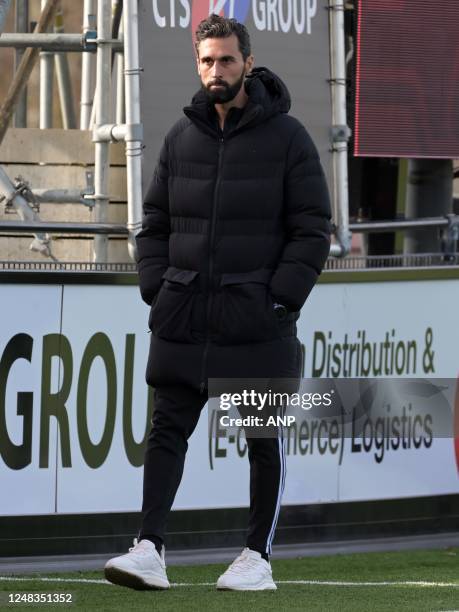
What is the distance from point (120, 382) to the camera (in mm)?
6910

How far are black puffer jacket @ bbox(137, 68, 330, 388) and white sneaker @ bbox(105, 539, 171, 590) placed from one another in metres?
0.58

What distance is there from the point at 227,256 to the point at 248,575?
1.07 meters

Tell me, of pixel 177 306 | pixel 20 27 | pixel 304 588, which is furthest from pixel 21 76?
pixel 304 588

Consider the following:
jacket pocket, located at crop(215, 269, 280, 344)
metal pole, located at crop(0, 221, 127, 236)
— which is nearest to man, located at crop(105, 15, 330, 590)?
jacket pocket, located at crop(215, 269, 280, 344)

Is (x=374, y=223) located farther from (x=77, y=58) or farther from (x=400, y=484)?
(x=77, y=58)

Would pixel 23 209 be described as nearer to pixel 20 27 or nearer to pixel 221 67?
pixel 20 27

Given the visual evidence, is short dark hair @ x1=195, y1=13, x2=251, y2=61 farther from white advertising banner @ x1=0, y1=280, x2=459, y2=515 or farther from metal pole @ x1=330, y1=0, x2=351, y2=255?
metal pole @ x1=330, y1=0, x2=351, y2=255

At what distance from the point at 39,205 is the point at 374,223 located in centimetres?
157

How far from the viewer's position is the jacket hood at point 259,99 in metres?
5.59

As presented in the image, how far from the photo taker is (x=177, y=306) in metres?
5.57

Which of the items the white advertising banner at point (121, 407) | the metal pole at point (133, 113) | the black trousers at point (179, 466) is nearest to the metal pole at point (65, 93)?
the metal pole at point (133, 113)

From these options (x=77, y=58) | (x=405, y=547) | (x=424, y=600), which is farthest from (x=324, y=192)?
(x=77, y=58)

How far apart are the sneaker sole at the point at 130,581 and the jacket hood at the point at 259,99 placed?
152 centimetres

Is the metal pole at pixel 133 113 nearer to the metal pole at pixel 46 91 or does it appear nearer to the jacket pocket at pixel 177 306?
the jacket pocket at pixel 177 306
